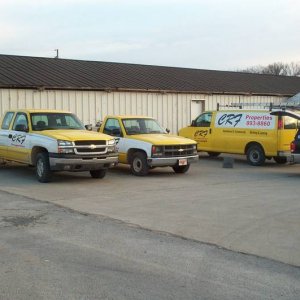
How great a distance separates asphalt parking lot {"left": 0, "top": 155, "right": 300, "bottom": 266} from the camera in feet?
24.8

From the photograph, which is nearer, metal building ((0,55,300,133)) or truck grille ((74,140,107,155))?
truck grille ((74,140,107,155))

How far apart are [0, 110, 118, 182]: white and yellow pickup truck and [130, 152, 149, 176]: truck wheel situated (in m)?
1.05

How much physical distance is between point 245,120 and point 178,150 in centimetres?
453

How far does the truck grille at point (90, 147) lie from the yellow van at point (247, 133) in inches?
251

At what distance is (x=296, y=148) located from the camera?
14.8 meters

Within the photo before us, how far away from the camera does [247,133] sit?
715 inches

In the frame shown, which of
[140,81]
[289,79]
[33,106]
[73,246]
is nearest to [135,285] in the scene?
[73,246]

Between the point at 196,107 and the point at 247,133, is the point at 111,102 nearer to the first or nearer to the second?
the point at 196,107

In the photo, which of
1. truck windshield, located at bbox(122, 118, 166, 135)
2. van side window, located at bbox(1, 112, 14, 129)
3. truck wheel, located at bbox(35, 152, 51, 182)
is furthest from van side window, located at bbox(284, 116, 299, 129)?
van side window, located at bbox(1, 112, 14, 129)

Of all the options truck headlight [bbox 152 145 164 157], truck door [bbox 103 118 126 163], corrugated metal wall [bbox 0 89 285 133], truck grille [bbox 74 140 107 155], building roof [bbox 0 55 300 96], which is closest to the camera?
truck grille [bbox 74 140 107 155]

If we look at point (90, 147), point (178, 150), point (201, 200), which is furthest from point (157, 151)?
point (201, 200)

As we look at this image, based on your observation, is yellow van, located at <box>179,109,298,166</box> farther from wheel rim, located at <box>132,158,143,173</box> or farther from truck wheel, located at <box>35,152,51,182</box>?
truck wheel, located at <box>35,152,51,182</box>

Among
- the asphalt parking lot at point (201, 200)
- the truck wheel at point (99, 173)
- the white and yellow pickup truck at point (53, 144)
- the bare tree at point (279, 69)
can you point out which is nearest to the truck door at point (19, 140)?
the white and yellow pickup truck at point (53, 144)

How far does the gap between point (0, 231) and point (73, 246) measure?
154cm
